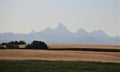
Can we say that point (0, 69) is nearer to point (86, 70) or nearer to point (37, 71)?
point (37, 71)

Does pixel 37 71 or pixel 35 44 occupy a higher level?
pixel 35 44

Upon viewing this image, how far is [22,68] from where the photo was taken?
107 ft

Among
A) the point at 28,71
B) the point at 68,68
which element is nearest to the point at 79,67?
the point at 68,68

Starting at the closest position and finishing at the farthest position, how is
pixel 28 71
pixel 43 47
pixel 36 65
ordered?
1. pixel 28 71
2. pixel 36 65
3. pixel 43 47

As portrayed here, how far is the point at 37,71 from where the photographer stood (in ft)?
101

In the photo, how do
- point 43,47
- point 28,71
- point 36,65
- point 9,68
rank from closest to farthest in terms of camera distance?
point 28,71
point 9,68
point 36,65
point 43,47

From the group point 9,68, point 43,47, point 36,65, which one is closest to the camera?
point 9,68

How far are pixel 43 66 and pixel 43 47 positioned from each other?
1254 inches

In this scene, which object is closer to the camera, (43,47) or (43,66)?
(43,66)

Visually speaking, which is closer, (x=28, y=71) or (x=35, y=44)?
(x=28, y=71)

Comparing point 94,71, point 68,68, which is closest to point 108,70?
point 94,71

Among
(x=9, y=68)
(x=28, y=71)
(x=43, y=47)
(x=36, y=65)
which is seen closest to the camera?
(x=28, y=71)

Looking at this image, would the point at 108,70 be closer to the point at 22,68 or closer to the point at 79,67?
the point at 79,67

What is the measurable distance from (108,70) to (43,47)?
3502cm
